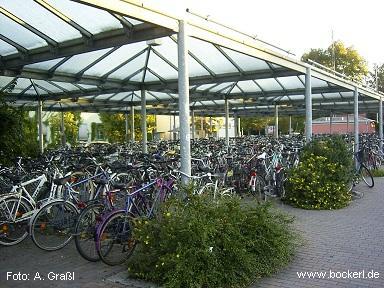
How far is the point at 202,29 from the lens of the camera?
6.33 metres

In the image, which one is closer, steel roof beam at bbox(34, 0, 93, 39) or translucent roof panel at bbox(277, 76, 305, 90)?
steel roof beam at bbox(34, 0, 93, 39)

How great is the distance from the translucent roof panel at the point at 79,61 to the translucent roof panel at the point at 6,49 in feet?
3.69

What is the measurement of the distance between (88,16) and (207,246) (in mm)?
3695

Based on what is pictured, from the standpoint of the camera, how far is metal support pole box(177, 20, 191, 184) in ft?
18.8

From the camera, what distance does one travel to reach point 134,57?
880 centimetres

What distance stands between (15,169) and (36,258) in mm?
2789

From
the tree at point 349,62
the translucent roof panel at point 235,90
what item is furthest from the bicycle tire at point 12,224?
the tree at point 349,62

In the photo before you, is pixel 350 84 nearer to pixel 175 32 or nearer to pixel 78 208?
pixel 175 32

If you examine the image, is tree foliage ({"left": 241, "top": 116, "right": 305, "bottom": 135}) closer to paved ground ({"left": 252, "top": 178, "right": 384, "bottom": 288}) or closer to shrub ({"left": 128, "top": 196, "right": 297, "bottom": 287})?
paved ground ({"left": 252, "top": 178, "right": 384, "bottom": 288})

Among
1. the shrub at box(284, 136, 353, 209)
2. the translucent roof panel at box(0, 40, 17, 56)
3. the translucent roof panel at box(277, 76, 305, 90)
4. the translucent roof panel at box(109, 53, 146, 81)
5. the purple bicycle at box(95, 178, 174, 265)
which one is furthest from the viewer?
the translucent roof panel at box(277, 76, 305, 90)

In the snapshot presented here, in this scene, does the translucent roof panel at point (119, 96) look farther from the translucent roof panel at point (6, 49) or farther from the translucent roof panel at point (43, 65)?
the translucent roof panel at point (6, 49)

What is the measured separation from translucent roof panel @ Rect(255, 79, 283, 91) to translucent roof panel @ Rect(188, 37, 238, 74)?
98.3 inches

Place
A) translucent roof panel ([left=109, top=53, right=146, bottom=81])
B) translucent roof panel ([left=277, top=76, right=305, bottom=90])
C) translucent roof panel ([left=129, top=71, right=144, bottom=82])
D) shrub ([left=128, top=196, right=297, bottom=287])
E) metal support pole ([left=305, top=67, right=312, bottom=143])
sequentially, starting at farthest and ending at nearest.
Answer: translucent roof panel ([left=277, top=76, right=305, bottom=90]) → translucent roof panel ([left=129, top=71, right=144, bottom=82]) → metal support pole ([left=305, top=67, right=312, bottom=143]) → translucent roof panel ([left=109, top=53, right=146, bottom=81]) → shrub ([left=128, top=196, right=297, bottom=287])

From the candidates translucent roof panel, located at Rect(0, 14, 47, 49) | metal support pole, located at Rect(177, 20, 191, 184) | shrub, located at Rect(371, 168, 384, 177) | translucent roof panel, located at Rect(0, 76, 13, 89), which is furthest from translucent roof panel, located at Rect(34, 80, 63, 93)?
shrub, located at Rect(371, 168, 384, 177)
